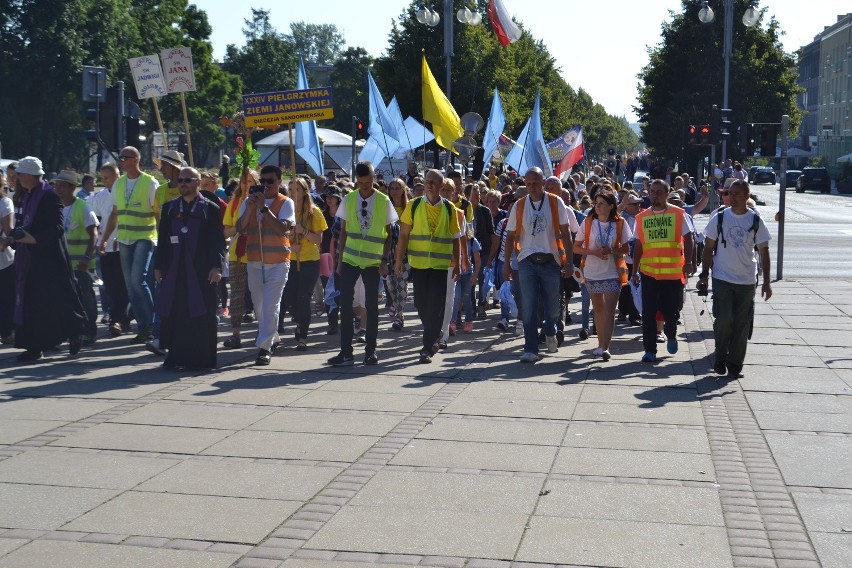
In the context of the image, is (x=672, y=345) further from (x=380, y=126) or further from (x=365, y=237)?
(x=380, y=126)

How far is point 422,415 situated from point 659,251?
362 centimetres

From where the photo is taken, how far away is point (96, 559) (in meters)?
5.24

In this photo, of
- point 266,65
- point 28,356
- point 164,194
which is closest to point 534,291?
point 164,194

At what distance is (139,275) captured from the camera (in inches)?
463

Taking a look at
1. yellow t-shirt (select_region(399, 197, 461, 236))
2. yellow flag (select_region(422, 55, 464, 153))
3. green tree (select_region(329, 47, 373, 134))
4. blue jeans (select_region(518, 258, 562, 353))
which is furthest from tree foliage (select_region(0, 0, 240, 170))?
green tree (select_region(329, 47, 373, 134))

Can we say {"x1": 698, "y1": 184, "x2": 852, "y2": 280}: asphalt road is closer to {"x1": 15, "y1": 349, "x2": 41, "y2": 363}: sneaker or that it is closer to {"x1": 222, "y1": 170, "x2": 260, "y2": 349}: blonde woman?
{"x1": 222, "y1": 170, "x2": 260, "y2": 349}: blonde woman

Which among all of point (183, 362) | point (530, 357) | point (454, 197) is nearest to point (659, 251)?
point (530, 357)

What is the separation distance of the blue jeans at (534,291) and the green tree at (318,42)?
473 feet

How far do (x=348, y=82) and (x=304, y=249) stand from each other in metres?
112

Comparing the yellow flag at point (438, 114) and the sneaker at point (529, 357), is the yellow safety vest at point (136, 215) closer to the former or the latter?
the sneaker at point (529, 357)

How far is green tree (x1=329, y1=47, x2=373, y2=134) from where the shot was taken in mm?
119250

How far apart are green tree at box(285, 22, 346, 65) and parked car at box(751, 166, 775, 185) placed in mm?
82605

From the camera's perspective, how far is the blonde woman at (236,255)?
11.2 meters

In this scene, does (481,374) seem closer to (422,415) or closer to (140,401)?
(422,415)
